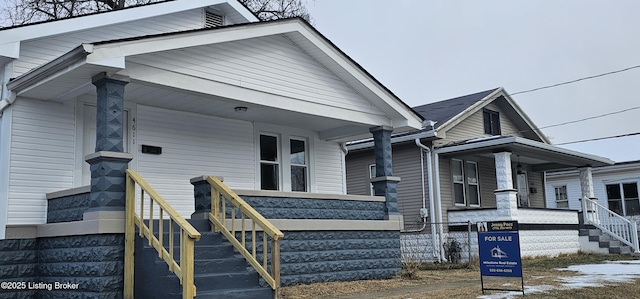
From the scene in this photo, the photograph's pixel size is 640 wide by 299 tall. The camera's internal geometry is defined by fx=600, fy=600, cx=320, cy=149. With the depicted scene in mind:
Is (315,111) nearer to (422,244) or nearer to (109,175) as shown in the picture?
(109,175)

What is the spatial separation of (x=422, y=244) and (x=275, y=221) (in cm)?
823

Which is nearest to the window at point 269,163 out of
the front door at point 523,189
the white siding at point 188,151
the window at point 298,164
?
the white siding at point 188,151

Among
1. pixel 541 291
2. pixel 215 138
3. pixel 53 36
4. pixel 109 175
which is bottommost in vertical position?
pixel 541 291

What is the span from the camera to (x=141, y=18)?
11.8 meters

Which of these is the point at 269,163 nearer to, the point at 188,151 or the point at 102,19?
the point at 188,151

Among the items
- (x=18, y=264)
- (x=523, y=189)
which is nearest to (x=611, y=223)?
(x=523, y=189)

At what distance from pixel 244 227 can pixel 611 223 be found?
15.8 meters

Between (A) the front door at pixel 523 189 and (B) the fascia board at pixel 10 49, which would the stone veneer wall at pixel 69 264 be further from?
(A) the front door at pixel 523 189

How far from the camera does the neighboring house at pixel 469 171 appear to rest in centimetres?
1708

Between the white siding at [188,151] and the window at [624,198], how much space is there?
64.7ft

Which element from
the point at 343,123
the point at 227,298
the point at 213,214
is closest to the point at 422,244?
the point at 343,123

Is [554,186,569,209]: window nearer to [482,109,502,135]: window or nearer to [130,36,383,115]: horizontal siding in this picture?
[482,109,502,135]: window

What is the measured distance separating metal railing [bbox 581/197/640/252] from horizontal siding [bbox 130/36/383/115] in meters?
11.0

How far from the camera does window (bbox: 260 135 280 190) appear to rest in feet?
43.2
